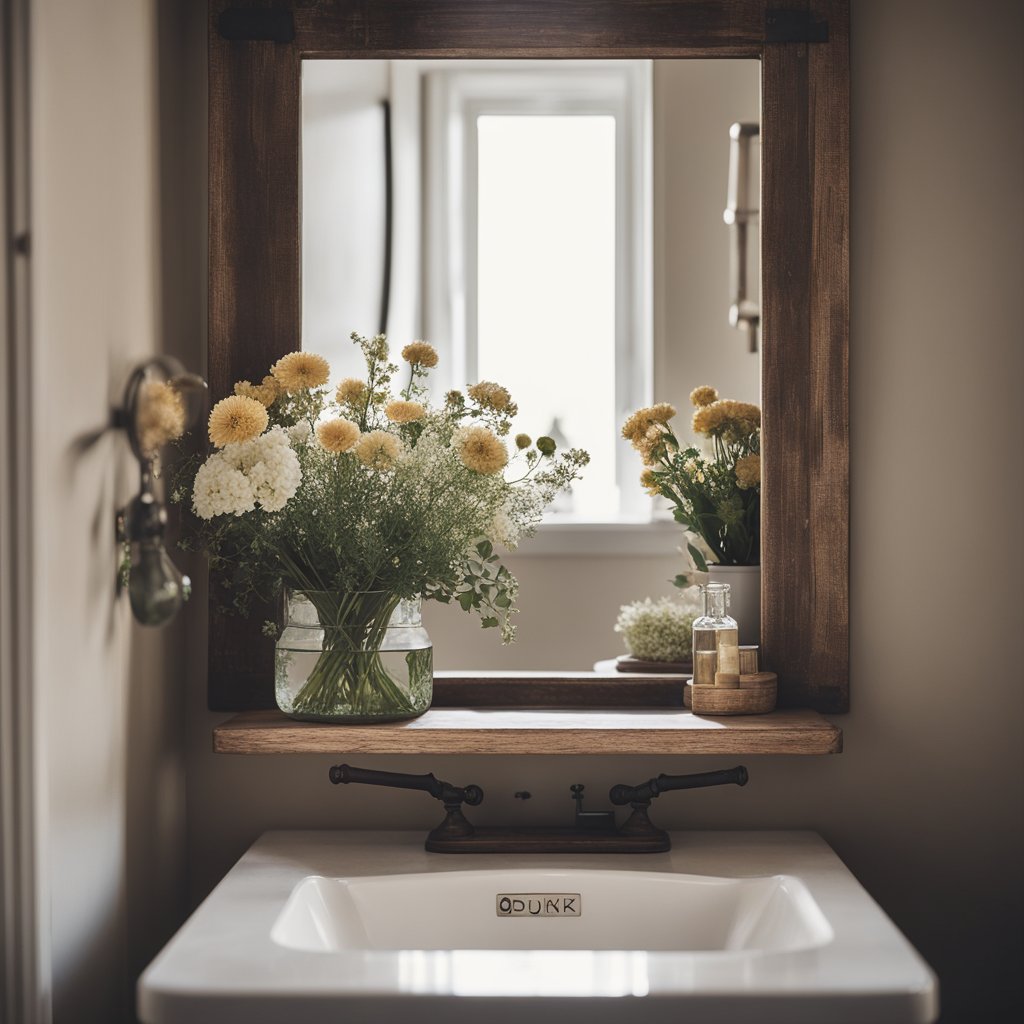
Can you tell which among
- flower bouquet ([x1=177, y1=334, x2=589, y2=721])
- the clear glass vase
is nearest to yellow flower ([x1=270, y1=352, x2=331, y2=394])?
flower bouquet ([x1=177, y1=334, x2=589, y2=721])

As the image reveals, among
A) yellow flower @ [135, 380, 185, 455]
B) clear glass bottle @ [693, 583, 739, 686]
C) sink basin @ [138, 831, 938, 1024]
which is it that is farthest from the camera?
clear glass bottle @ [693, 583, 739, 686]

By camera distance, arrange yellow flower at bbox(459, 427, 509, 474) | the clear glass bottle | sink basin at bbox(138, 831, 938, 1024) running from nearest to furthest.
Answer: sink basin at bbox(138, 831, 938, 1024)
yellow flower at bbox(459, 427, 509, 474)
the clear glass bottle

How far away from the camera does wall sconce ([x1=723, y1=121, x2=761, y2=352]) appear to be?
156 centimetres

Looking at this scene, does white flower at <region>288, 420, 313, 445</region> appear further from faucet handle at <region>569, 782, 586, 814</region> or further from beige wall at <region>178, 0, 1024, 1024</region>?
faucet handle at <region>569, 782, 586, 814</region>

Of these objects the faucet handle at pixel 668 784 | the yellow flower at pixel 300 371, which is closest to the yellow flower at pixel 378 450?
the yellow flower at pixel 300 371

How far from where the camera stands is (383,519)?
4.42 feet

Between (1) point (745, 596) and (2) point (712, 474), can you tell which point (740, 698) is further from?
(2) point (712, 474)

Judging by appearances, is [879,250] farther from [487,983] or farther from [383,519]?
[487,983]

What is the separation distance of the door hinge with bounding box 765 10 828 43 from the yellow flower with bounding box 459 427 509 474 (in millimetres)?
647

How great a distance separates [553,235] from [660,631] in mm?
558

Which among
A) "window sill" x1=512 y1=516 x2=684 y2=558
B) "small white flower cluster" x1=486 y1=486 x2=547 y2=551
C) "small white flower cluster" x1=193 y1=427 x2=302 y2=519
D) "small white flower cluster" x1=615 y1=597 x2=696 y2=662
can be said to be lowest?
"small white flower cluster" x1=615 y1=597 x2=696 y2=662

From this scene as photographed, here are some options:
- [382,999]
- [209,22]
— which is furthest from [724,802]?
[209,22]

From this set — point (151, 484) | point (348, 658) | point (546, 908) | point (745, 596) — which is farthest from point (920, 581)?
point (151, 484)

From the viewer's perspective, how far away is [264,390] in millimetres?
1394
